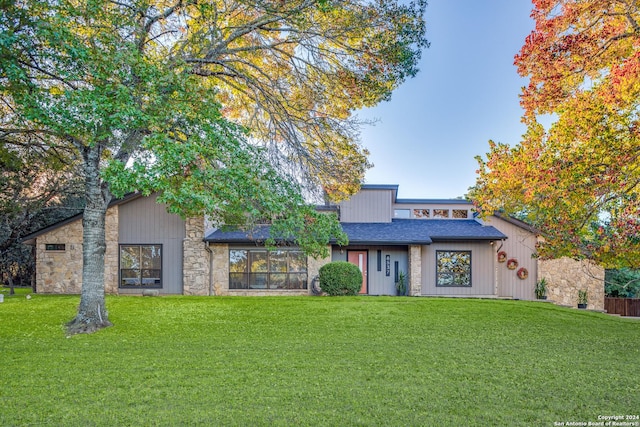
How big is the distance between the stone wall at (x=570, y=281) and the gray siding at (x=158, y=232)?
1444cm

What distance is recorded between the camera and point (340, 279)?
1320cm

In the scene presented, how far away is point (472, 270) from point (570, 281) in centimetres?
386

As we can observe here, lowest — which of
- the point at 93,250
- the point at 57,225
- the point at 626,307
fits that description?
the point at 626,307

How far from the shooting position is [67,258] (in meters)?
14.5

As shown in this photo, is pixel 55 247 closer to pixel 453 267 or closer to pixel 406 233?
pixel 406 233

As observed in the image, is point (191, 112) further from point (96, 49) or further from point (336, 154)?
point (336, 154)

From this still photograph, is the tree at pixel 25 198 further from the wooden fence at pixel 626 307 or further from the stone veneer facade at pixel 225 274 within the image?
the wooden fence at pixel 626 307

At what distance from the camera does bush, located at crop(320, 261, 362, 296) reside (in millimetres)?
13219

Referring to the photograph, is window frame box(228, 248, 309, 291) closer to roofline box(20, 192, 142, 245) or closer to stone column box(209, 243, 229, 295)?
stone column box(209, 243, 229, 295)

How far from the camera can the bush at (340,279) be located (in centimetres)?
1322

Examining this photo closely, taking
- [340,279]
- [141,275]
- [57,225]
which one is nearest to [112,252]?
[141,275]

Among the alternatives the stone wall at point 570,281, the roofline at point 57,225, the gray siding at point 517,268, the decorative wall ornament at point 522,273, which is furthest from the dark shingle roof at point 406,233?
the roofline at point 57,225

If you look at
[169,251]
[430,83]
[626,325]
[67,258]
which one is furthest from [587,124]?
[67,258]

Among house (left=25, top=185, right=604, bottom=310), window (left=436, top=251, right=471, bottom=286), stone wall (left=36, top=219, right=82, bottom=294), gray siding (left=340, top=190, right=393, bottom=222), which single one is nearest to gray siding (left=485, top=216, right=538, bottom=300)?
house (left=25, top=185, right=604, bottom=310)
